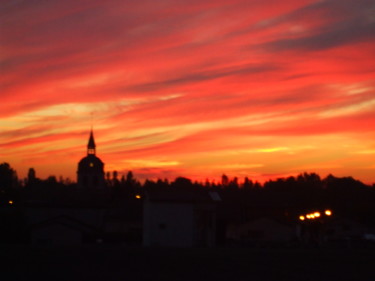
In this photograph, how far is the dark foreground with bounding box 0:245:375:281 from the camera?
24.2 meters

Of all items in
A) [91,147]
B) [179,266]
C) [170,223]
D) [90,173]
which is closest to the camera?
[179,266]

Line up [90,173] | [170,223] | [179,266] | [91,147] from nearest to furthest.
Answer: [179,266] < [170,223] < [90,173] < [91,147]

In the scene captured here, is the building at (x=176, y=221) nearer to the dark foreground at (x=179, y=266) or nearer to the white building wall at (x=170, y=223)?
the white building wall at (x=170, y=223)

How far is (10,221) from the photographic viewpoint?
6231 cm

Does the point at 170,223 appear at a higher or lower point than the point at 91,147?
lower

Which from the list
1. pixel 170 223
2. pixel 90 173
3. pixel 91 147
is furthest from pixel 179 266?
pixel 91 147

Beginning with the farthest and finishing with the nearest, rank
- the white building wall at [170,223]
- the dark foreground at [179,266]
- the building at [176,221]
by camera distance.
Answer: the building at [176,221] → the white building wall at [170,223] → the dark foreground at [179,266]

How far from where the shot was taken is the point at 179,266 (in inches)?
1101

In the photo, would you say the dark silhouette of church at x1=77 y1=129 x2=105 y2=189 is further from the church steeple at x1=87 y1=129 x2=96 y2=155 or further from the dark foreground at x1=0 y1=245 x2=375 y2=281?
the dark foreground at x1=0 y1=245 x2=375 y2=281

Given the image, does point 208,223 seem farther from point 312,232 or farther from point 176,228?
point 312,232

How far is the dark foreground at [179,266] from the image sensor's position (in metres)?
24.2

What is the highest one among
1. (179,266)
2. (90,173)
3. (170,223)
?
(90,173)

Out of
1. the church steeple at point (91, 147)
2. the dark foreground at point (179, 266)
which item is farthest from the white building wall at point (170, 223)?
the church steeple at point (91, 147)

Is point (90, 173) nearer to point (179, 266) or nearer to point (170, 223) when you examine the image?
point (170, 223)
